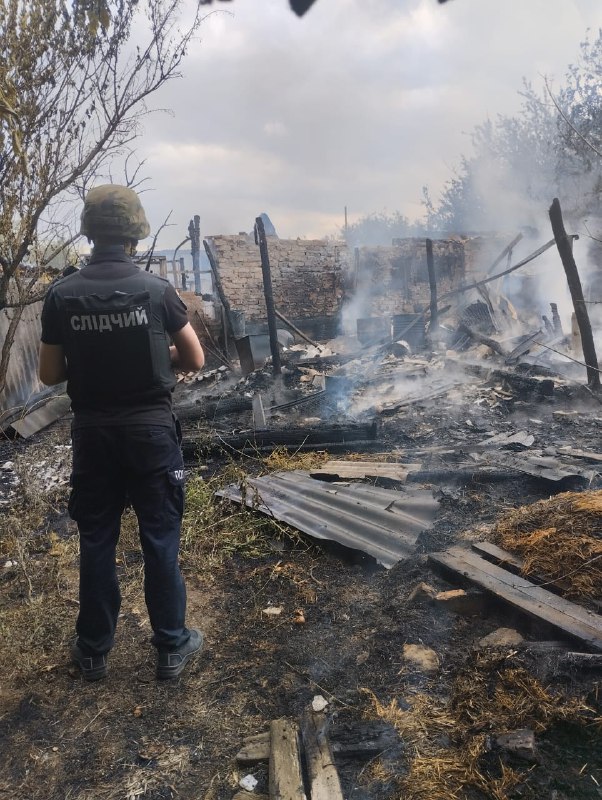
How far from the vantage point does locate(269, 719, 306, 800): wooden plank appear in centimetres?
193

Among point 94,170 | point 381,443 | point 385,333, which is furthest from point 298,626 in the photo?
point 385,333

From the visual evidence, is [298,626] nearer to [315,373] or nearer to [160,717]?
[160,717]

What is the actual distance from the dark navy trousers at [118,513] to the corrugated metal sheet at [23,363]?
6.50 meters

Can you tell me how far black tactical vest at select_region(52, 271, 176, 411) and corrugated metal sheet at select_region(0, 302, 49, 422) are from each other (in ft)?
21.3

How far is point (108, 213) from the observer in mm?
→ 2521

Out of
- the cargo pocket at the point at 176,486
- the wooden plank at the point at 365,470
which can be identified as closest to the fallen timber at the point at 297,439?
the wooden plank at the point at 365,470

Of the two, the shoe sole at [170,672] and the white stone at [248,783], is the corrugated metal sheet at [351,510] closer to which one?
the shoe sole at [170,672]

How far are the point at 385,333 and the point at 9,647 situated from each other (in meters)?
11.2

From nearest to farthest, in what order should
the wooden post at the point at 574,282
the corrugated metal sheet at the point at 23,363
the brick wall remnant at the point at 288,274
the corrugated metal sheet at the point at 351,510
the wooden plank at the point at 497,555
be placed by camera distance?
the wooden plank at the point at 497,555 < the corrugated metal sheet at the point at 351,510 < the wooden post at the point at 574,282 < the corrugated metal sheet at the point at 23,363 < the brick wall remnant at the point at 288,274

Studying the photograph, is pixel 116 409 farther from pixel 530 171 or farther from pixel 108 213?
pixel 530 171

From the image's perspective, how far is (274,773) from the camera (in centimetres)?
201

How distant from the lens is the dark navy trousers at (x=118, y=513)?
248cm

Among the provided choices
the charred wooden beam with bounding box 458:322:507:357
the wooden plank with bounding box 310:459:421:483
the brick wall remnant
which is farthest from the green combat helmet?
the brick wall remnant

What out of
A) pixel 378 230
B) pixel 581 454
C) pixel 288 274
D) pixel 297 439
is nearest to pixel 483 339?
pixel 581 454
